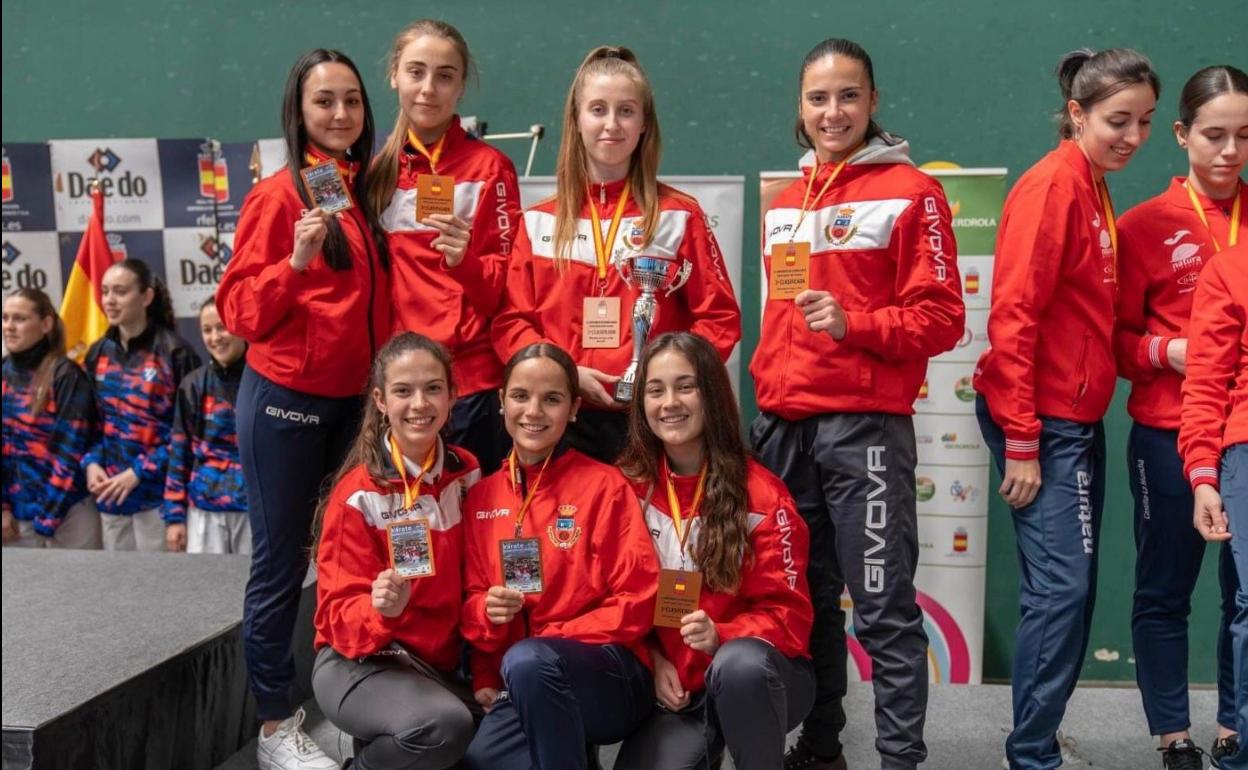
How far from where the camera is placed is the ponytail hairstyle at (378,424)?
2553 mm

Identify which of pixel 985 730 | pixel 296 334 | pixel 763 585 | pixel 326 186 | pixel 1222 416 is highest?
pixel 326 186

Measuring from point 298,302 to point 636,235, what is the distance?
823 mm

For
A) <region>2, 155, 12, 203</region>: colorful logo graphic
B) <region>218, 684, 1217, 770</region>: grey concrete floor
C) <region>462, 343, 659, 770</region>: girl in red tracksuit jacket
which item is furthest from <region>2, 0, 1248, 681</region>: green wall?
<region>462, 343, 659, 770</region>: girl in red tracksuit jacket

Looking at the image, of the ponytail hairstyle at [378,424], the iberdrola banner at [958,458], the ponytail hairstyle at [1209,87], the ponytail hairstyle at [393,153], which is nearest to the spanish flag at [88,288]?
the ponytail hairstyle at [393,153]

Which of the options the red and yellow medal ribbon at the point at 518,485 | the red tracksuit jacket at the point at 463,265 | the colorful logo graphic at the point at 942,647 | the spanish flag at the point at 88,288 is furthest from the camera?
the spanish flag at the point at 88,288

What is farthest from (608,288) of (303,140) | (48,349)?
(48,349)

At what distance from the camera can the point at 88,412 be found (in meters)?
4.44

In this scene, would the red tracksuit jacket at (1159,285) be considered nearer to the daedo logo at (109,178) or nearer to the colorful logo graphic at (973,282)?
the colorful logo graphic at (973,282)

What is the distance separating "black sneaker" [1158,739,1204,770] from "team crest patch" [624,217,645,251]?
182cm

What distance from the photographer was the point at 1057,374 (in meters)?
2.62

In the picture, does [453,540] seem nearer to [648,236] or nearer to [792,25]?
[648,236]

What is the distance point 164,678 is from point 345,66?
5.19ft

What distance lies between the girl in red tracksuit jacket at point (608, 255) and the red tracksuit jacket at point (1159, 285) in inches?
38.2

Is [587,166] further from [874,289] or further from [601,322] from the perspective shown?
[874,289]
